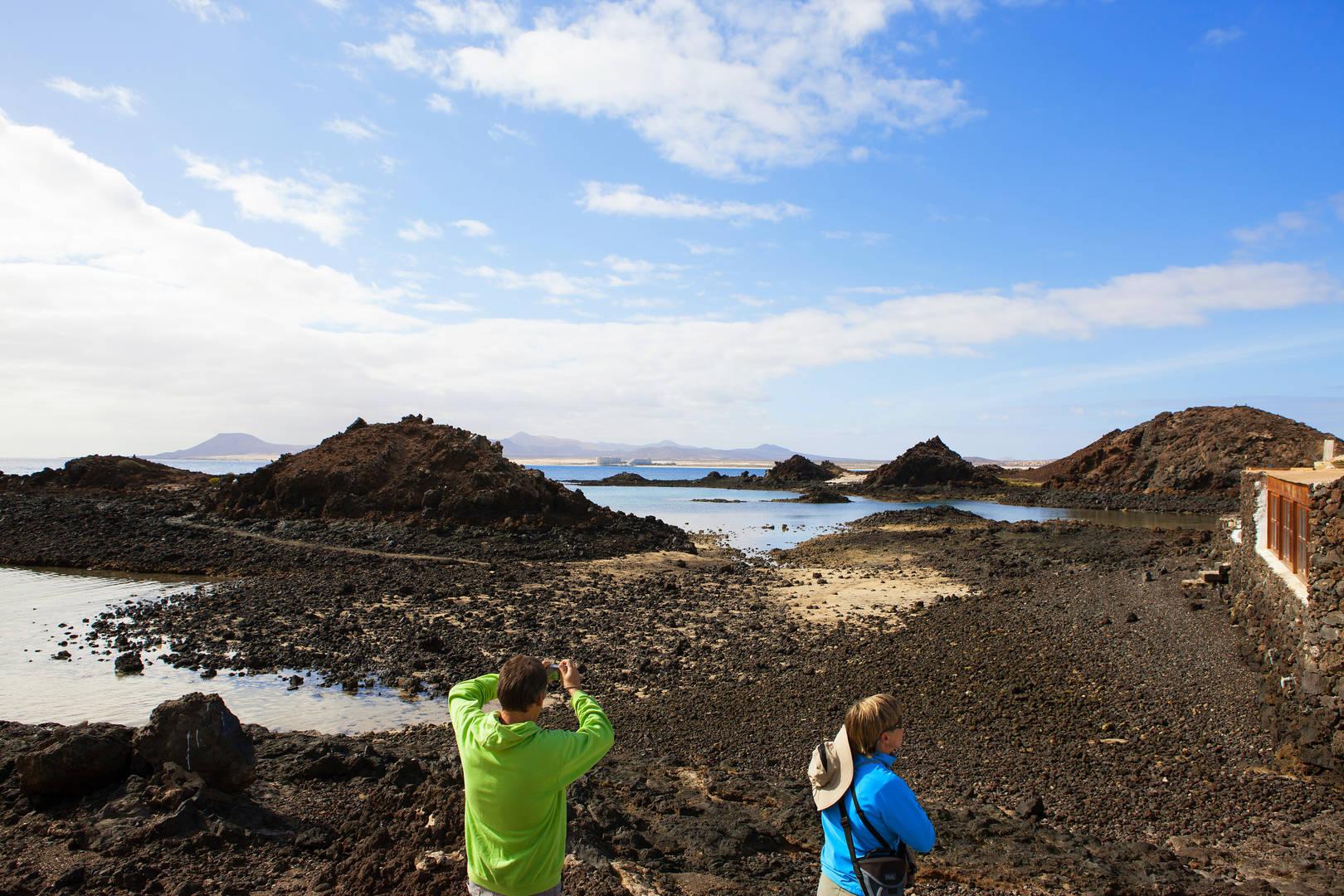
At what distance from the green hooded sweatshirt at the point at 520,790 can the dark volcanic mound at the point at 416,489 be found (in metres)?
23.8

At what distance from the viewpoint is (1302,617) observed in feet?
28.7

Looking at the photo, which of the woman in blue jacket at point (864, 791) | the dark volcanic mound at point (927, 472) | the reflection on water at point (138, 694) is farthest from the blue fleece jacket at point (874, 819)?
the dark volcanic mound at point (927, 472)

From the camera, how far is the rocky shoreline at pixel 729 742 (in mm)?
4848

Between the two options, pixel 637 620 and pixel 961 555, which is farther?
pixel 961 555

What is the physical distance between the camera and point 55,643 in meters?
13.1

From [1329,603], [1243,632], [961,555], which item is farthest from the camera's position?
[961,555]

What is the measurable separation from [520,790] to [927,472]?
236 feet

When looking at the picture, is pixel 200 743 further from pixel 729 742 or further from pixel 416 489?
pixel 416 489

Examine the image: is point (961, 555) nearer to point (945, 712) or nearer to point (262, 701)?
point (945, 712)

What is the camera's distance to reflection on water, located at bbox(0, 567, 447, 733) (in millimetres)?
9422

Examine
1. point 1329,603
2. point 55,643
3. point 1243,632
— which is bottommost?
point 55,643

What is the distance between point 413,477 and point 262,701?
1984cm

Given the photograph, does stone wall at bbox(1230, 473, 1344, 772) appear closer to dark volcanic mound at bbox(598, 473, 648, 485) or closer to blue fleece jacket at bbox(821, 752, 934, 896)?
blue fleece jacket at bbox(821, 752, 934, 896)

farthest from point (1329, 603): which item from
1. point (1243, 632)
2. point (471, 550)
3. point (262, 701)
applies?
point (471, 550)
